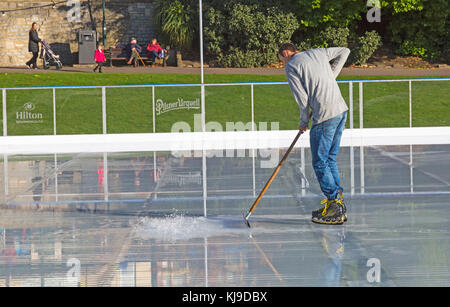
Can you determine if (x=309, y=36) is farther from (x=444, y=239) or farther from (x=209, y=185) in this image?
(x=444, y=239)

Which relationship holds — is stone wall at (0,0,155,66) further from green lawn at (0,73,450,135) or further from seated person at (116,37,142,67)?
green lawn at (0,73,450,135)

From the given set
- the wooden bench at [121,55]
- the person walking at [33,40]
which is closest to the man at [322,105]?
the person walking at [33,40]

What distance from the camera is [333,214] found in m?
9.13

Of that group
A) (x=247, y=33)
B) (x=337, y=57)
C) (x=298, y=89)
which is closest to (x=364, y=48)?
(x=247, y=33)

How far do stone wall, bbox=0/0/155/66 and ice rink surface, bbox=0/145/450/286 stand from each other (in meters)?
26.8

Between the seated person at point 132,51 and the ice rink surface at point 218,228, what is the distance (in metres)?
23.2

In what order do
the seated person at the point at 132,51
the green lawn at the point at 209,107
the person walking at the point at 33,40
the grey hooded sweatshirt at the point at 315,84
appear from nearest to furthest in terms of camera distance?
the grey hooded sweatshirt at the point at 315,84 < the green lawn at the point at 209,107 < the person walking at the point at 33,40 < the seated person at the point at 132,51

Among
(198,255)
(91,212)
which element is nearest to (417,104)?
(91,212)

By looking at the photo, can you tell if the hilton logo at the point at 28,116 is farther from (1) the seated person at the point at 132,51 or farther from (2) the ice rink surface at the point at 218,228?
(1) the seated person at the point at 132,51

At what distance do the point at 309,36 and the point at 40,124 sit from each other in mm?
16084

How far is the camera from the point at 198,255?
769 centimetres

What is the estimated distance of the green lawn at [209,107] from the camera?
26.9 m

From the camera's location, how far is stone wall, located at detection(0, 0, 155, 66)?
41.8 metres
